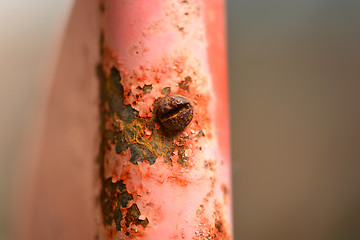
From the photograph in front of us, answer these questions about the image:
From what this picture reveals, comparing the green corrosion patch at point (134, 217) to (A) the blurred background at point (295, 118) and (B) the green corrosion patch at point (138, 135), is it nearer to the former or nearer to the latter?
(B) the green corrosion patch at point (138, 135)

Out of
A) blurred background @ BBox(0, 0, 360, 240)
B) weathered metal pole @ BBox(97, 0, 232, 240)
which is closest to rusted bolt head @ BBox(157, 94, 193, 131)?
weathered metal pole @ BBox(97, 0, 232, 240)

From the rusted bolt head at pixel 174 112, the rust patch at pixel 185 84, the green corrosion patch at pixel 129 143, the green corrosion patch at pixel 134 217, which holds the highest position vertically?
the rust patch at pixel 185 84

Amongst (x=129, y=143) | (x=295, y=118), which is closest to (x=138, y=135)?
(x=129, y=143)

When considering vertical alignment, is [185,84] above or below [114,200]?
above

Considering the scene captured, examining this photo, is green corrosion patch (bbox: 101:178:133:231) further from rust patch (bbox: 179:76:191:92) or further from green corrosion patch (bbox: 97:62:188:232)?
rust patch (bbox: 179:76:191:92)

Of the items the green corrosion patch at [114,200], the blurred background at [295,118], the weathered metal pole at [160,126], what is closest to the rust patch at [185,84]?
the weathered metal pole at [160,126]

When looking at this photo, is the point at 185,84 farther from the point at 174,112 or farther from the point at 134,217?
the point at 134,217

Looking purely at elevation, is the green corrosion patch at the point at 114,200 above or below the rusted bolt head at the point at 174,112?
below
